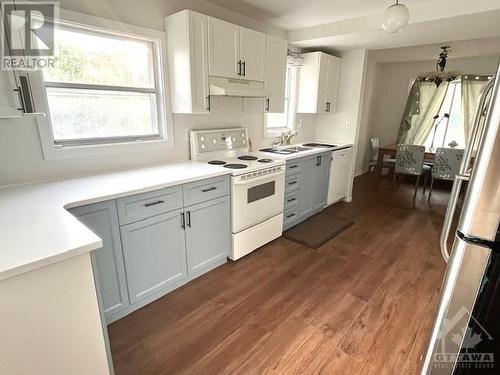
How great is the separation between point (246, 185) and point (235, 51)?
129 centimetres

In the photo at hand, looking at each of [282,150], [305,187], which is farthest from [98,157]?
[305,187]

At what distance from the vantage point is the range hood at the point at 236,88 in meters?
2.51

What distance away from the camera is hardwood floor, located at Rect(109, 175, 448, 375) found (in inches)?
64.7

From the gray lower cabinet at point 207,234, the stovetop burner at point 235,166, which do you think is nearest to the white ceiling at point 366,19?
the stovetop burner at point 235,166

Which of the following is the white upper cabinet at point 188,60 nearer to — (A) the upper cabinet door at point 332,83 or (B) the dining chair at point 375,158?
(A) the upper cabinet door at point 332,83

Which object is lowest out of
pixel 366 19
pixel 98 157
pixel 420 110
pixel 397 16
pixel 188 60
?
pixel 98 157

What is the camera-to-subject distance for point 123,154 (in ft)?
7.72

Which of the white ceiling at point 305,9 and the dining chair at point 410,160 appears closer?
the white ceiling at point 305,9

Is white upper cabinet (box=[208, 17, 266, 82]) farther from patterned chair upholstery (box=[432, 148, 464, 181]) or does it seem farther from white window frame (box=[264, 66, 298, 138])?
patterned chair upholstery (box=[432, 148, 464, 181])

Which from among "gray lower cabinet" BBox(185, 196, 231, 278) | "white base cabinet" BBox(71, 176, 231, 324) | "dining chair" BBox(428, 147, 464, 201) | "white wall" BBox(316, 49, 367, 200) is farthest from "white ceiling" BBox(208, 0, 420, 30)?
"dining chair" BBox(428, 147, 464, 201)

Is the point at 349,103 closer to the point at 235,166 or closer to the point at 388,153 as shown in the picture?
the point at 388,153

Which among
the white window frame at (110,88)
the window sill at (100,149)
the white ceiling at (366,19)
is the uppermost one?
the white ceiling at (366,19)

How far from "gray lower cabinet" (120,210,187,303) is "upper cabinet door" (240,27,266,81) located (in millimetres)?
1637

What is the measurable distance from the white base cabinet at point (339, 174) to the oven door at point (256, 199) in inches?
50.3
